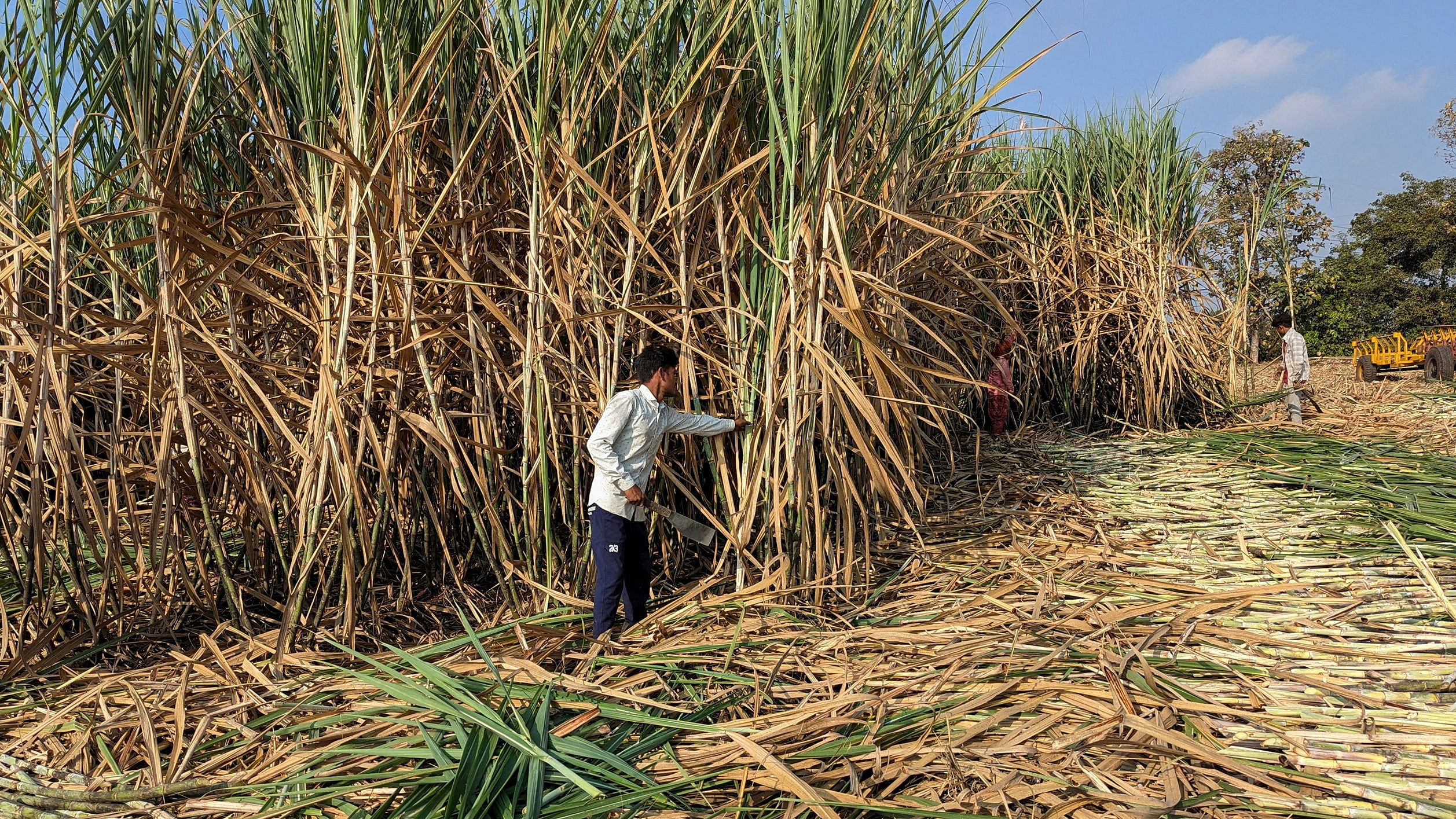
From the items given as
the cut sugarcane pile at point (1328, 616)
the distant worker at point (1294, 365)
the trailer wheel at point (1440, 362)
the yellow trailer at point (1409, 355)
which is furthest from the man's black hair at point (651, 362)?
the yellow trailer at point (1409, 355)

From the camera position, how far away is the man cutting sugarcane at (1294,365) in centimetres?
635

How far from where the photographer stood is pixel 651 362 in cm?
289

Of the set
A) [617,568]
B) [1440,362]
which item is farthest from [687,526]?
[1440,362]

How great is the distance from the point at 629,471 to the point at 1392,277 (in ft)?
79.1

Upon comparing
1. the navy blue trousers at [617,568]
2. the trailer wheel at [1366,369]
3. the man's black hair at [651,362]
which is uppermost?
the man's black hair at [651,362]

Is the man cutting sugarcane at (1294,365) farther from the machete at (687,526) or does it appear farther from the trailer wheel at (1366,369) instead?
the trailer wheel at (1366,369)

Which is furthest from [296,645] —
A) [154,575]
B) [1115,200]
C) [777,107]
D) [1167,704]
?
[1115,200]

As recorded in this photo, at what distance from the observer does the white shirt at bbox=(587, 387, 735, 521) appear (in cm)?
279

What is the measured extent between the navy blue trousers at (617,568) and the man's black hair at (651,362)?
464 millimetres

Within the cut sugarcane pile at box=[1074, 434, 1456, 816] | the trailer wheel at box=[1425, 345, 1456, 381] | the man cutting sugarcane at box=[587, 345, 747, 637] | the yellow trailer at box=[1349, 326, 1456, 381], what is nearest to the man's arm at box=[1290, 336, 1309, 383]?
the cut sugarcane pile at box=[1074, 434, 1456, 816]

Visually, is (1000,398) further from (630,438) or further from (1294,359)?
(630,438)

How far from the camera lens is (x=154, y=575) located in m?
2.79

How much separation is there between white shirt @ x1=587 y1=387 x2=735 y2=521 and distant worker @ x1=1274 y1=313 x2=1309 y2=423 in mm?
5300

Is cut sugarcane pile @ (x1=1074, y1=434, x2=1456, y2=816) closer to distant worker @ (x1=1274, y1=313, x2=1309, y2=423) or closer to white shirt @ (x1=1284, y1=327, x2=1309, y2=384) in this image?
distant worker @ (x1=1274, y1=313, x2=1309, y2=423)
